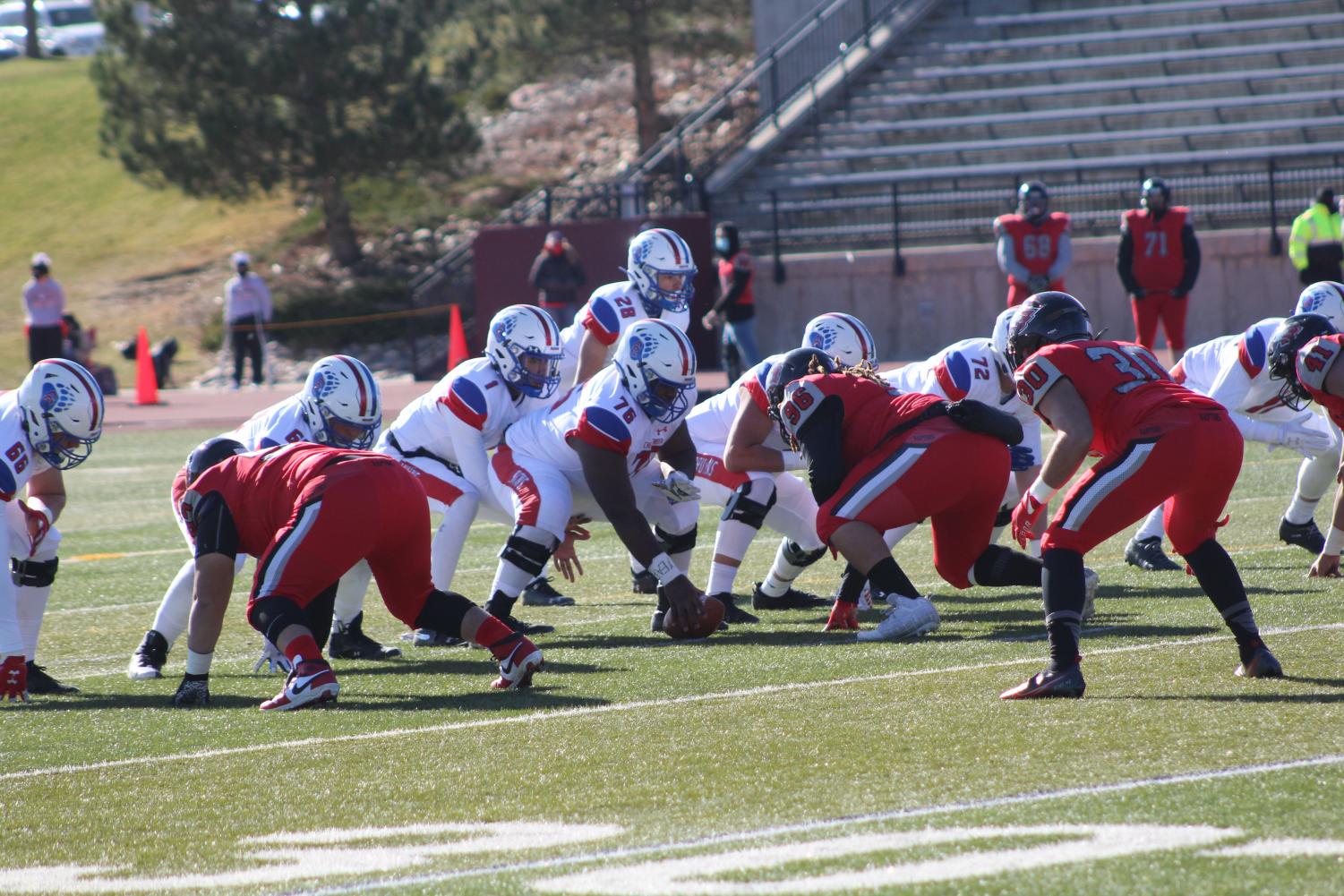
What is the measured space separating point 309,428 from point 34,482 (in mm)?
1116

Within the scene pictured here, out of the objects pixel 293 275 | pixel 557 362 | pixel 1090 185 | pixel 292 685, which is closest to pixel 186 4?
pixel 293 275

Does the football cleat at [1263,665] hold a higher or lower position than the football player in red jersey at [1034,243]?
lower

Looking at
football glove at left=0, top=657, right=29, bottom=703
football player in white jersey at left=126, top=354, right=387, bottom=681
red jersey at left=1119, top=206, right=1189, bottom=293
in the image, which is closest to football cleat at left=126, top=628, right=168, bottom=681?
football player in white jersey at left=126, top=354, right=387, bottom=681

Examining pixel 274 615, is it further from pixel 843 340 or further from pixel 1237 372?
pixel 1237 372

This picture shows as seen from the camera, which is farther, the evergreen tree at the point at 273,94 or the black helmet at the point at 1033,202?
the evergreen tree at the point at 273,94

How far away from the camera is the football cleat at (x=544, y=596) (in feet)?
29.0

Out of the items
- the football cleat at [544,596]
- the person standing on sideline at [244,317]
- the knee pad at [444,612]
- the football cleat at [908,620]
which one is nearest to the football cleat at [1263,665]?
the football cleat at [908,620]

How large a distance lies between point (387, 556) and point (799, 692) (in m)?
1.50

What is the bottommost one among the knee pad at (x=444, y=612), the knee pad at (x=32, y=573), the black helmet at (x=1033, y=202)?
the knee pad at (x=444, y=612)

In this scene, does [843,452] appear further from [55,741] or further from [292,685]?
[55,741]

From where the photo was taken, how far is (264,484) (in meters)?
6.21

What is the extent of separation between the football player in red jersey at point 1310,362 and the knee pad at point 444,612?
3.25 metres

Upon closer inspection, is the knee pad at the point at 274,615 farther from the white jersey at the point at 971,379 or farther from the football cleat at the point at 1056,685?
the white jersey at the point at 971,379

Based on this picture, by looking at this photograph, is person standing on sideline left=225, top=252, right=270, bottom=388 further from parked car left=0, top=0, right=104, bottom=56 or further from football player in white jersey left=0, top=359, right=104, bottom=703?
parked car left=0, top=0, right=104, bottom=56
